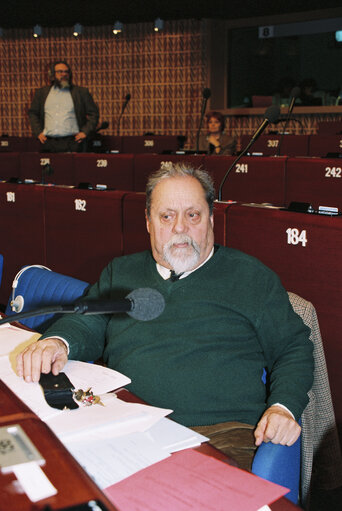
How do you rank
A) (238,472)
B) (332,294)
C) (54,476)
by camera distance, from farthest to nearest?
(332,294)
(238,472)
(54,476)

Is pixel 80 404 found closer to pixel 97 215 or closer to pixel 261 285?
pixel 261 285

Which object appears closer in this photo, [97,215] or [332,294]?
[332,294]

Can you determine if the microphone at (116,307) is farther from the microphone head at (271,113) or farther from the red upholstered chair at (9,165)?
the red upholstered chair at (9,165)

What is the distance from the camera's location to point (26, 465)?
79 centimetres

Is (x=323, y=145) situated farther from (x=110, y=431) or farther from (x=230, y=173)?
(x=110, y=431)

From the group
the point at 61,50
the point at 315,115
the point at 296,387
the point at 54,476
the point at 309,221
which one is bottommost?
the point at 296,387

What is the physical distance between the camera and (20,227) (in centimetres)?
390

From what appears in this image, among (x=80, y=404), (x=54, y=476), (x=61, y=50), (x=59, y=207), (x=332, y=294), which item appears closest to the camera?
Answer: (x=54, y=476)

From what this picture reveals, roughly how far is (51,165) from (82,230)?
274 cm

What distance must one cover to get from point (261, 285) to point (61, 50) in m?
9.79

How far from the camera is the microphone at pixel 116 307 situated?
891mm

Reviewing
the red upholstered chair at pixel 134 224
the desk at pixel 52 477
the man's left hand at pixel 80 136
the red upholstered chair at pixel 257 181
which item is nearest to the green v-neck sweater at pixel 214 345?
the desk at pixel 52 477

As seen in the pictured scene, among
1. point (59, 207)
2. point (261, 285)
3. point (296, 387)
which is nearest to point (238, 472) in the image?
point (296, 387)

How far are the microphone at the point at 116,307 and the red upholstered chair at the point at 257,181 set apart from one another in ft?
9.88
